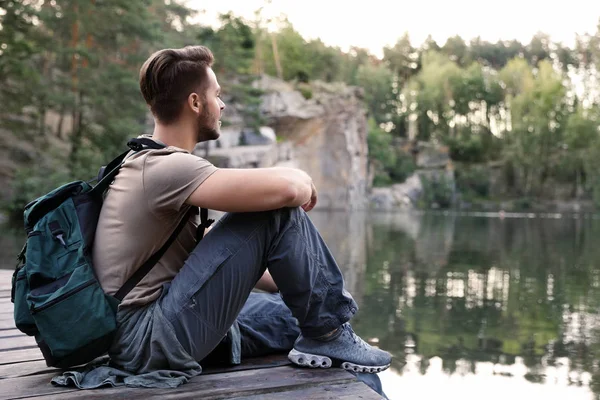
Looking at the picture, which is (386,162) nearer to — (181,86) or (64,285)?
(181,86)

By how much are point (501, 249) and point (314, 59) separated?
34.2 m

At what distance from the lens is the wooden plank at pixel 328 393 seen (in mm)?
1948

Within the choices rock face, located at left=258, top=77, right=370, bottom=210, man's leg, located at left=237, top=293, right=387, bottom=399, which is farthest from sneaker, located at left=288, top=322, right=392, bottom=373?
rock face, located at left=258, top=77, right=370, bottom=210

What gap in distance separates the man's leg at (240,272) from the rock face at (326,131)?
3218 centimetres

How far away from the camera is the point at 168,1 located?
102 ft

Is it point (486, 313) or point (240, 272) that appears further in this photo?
point (486, 313)

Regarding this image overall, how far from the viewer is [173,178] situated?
6.22 ft

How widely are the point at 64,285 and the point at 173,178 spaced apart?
0.44 meters

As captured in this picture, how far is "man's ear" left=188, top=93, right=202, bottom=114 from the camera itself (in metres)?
2.11

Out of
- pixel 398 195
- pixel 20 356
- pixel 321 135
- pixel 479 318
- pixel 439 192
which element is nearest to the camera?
pixel 20 356

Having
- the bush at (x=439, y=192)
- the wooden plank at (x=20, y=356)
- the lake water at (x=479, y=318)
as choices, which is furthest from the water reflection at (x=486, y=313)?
the bush at (x=439, y=192)

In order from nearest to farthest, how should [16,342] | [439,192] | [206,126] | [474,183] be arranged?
[206,126] → [16,342] → [439,192] → [474,183]


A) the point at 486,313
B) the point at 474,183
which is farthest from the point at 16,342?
the point at 474,183

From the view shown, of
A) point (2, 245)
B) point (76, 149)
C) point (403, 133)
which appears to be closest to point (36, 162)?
point (76, 149)
